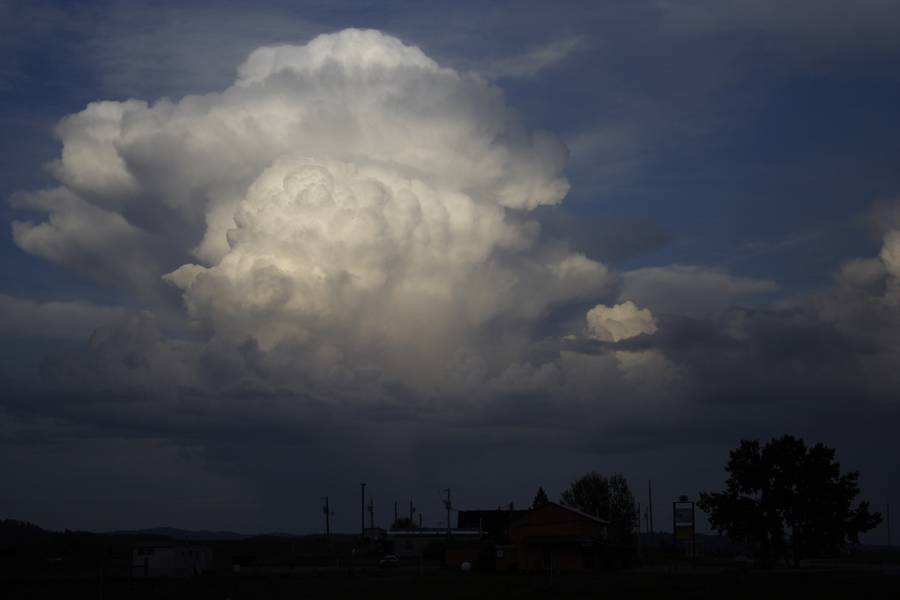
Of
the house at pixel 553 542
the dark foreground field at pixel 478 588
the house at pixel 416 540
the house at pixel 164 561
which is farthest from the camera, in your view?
the house at pixel 416 540

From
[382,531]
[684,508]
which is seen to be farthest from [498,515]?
[684,508]

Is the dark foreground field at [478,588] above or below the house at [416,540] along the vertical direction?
above

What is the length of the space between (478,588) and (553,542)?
33.9 meters

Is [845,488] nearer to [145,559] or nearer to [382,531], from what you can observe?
[145,559]

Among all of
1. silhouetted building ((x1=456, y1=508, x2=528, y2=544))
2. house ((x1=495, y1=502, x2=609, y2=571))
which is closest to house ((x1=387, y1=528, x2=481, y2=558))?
silhouetted building ((x1=456, y1=508, x2=528, y2=544))

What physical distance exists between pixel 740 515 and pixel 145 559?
2146 inches

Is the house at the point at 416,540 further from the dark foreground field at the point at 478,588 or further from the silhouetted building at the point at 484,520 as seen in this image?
the dark foreground field at the point at 478,588

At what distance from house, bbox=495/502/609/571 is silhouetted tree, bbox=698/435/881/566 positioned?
44.4 feet

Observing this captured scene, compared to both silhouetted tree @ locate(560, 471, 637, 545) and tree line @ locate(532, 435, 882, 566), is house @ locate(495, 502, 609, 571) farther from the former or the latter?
silhouetted tree @ locate(560, 471, 637, 545)

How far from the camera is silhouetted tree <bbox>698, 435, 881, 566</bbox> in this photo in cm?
9594

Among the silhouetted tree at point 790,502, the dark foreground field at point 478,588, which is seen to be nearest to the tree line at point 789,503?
the silhouetted tree at point 790,502

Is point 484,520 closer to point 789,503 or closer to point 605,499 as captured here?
point 605,499

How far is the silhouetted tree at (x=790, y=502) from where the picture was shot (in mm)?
95938

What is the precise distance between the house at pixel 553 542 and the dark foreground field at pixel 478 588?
67.2 ft
